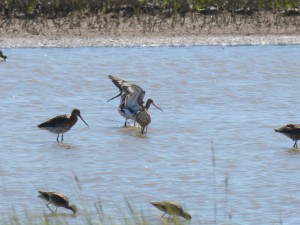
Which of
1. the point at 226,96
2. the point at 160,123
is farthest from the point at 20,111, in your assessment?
the point at 226,96

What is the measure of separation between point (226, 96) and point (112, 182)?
5859 millimetres

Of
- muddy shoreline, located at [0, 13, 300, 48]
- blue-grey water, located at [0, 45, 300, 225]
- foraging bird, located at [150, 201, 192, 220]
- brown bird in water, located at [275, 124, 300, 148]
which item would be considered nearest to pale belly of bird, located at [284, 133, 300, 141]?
brown bird in water, located at [275, 124, 300, 148]

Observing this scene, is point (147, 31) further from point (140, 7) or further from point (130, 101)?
point (130, 101)

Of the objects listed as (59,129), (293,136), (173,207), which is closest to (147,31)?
(59,129)

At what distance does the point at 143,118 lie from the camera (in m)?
13.5

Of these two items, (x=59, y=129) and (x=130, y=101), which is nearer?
(x=59, y=129)

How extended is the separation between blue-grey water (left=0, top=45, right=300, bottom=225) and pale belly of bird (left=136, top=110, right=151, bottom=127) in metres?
0.16

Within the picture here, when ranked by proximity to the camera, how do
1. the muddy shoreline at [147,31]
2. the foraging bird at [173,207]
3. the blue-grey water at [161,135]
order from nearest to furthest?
the foraging bird at [173,207] < the blue-grey water at [161,135] < the muddy shoreline at [147,31]

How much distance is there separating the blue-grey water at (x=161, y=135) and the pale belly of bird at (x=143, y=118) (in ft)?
0.52

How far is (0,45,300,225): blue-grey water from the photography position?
9773mm

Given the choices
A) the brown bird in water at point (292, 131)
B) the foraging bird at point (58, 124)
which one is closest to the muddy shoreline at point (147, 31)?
the foraging bird at point (58, 124)

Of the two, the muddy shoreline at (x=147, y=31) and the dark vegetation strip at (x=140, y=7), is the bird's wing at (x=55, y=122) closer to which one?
the muddy shoreline at (x=147, y=31)

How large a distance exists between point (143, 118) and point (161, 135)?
328 millimetres

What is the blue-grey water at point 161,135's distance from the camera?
977 centimetres
